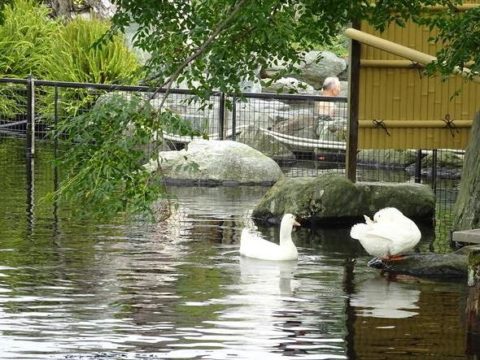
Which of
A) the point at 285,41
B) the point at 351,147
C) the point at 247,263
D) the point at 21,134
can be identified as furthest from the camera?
the point at 21,134

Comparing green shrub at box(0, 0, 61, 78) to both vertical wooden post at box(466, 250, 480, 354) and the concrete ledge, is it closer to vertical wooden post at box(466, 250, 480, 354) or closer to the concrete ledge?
the concrete ledge

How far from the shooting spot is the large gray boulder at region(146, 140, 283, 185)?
23438 millimetres

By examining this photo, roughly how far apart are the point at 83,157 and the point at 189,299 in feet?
6.07

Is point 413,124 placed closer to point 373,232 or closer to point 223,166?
point 223,166

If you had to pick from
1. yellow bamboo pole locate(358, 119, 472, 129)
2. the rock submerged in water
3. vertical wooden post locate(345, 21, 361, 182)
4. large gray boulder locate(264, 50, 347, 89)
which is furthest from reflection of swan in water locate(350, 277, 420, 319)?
large gray boulder locate(264, 50, 347, 89)

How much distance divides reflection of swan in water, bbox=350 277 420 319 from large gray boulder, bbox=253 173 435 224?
13.6 feet

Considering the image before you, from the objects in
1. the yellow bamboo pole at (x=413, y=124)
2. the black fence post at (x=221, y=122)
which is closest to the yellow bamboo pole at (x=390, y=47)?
the yellow bamboo pole at (x=413, y=124)

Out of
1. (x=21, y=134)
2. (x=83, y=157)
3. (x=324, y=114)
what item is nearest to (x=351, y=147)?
(x=324, y=114)

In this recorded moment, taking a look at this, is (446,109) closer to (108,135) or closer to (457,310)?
(457,310)

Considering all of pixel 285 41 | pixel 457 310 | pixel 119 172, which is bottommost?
pixel 457 310

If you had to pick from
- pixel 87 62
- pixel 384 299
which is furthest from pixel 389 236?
pixel 87 62

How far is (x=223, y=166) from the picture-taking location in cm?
2364

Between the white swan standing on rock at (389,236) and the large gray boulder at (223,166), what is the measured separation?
8.24 metres

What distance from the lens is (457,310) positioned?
12898 millimetres
